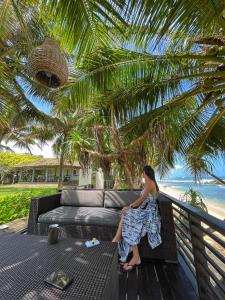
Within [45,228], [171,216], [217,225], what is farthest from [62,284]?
[45,228]

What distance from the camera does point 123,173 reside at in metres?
4.97

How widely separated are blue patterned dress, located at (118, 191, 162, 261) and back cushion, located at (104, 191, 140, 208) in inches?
47.3

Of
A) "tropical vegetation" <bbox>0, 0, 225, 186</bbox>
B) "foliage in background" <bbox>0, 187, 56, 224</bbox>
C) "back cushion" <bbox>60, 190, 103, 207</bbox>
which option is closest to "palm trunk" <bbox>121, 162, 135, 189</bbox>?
"tropical vegetation" <bbox>0, 0, 225, 186</bbox>

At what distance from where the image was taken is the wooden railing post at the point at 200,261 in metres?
1.90

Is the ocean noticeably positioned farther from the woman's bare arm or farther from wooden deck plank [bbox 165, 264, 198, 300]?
wooden deck plank [bbox 165, 264, 198, 300]

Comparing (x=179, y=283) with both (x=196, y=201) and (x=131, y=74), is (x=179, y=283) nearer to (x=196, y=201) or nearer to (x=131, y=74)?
(x=131, y=74)

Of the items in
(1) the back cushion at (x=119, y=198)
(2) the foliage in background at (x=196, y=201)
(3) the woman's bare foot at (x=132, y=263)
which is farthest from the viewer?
(2) the foliage in background at (x=196, y=201)

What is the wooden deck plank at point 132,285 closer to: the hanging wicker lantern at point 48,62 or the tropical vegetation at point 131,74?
the tropical vegetation at point 131,74

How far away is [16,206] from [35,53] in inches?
191

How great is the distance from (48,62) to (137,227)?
257 centimetres

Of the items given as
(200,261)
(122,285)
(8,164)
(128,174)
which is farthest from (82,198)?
(8,164)

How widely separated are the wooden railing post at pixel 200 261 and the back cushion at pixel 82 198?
8.05 ft

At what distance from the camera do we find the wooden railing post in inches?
74.8

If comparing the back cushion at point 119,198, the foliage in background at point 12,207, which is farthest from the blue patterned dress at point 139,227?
the foliage in background at point 12,207
